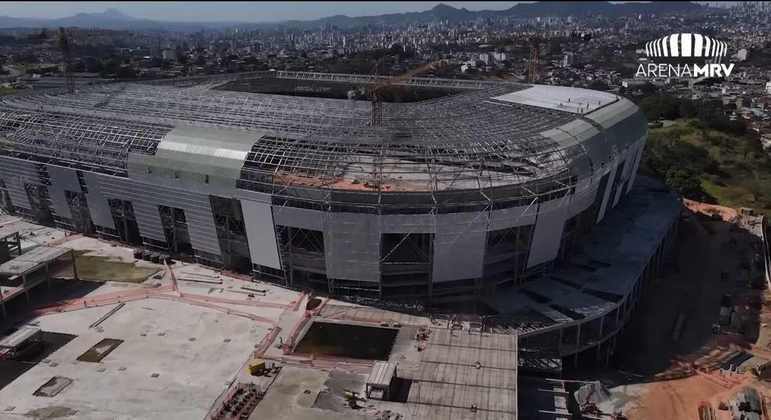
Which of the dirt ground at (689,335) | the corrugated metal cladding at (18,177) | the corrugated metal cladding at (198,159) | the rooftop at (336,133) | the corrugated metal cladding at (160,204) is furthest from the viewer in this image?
the corrugated metal cladding at (18,177)

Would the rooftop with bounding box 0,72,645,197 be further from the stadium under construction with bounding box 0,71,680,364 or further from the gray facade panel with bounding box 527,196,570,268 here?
the gray facade panel with bounding box 527,196,570,268

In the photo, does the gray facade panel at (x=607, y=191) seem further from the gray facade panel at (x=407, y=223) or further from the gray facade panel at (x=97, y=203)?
the gray facade panel at (x=97, y=203)

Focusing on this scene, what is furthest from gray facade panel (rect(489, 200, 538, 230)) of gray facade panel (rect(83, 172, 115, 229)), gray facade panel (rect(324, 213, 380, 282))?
gray facade panel (rect(83, 172, 115, 229))

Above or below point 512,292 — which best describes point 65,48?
above

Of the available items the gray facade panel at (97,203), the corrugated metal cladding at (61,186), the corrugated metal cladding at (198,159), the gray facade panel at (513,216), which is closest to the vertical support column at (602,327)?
the gray facade panel at (513,216)

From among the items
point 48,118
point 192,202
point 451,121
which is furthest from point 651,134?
point 48,118

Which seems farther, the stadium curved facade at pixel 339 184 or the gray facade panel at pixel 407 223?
the stadium curved facade at pixel 339 184

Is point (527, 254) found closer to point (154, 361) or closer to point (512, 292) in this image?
point (512, 292)
